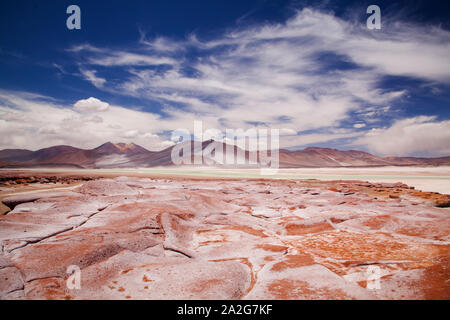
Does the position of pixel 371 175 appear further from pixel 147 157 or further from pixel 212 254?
pixel 147 157

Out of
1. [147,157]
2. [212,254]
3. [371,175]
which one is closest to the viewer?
[212,254]

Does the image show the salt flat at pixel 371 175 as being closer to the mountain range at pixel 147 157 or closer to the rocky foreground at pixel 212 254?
the rocky foreground at pixel 212 254

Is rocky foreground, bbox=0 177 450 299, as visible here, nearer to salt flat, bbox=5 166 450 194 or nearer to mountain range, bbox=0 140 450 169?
salt flat, bbox=5 166 450 194

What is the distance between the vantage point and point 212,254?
13.2 ft

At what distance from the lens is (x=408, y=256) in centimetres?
375

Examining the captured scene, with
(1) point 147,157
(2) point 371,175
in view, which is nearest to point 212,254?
(2) point 371,175

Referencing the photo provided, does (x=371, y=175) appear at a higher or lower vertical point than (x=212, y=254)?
lower

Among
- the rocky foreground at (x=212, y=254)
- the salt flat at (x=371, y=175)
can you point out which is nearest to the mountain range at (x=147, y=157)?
the salt flat at (x=371, y=175)

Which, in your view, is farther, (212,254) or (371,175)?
(371,175)

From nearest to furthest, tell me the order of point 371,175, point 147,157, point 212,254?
point 212,254 < point 371,175 < point 147,157
